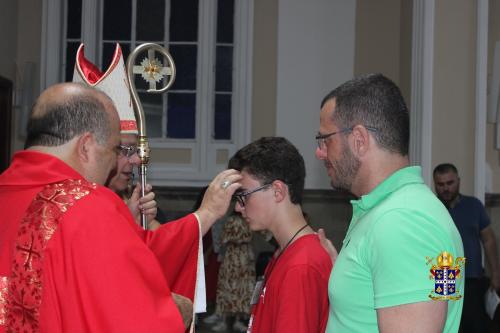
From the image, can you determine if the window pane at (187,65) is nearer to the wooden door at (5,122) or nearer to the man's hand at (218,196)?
the wooden door at (5,122)

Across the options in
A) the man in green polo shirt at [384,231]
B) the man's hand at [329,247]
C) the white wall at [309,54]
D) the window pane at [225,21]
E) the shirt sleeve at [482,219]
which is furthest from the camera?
the window pane at [225,21]


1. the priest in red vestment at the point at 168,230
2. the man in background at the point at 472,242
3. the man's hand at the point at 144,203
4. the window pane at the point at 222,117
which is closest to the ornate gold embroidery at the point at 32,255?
the priest in red vestment at the point at 168,230

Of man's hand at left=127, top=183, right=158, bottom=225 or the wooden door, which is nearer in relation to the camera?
man's hand at left=127, top=183, right=158, bottom=225

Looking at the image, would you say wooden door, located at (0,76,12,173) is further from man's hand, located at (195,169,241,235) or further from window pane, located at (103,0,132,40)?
man's hand, located at (195,169,241,235)

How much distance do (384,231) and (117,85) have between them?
5.47ft

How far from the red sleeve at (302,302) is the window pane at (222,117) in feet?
22.6

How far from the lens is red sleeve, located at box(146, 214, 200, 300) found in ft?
8.25

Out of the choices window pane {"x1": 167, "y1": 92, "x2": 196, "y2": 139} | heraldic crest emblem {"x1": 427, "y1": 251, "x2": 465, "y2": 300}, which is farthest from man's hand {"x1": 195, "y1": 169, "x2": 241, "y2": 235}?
window pane {"x1": 167, "y1": 92, "x2": 196, "y2": 139}

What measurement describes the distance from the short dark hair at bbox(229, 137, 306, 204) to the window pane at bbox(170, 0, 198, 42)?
268 inches

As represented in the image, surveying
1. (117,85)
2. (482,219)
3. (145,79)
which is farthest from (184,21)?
(145,79)

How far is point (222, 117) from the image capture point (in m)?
9.06

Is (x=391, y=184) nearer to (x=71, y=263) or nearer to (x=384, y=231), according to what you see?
(x=384, y=231)

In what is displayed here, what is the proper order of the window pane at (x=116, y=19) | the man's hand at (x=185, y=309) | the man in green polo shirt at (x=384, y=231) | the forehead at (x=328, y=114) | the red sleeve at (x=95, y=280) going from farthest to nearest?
the window pane at (x=116, y=19) → the man's hand at (x=185, y=309) → the forehead at (x=328, y=114) → the red sleeve at (x=95, y=280) → the man in green polo shirt at (x=384, y=231)

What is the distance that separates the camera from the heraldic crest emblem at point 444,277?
5.16 feet
